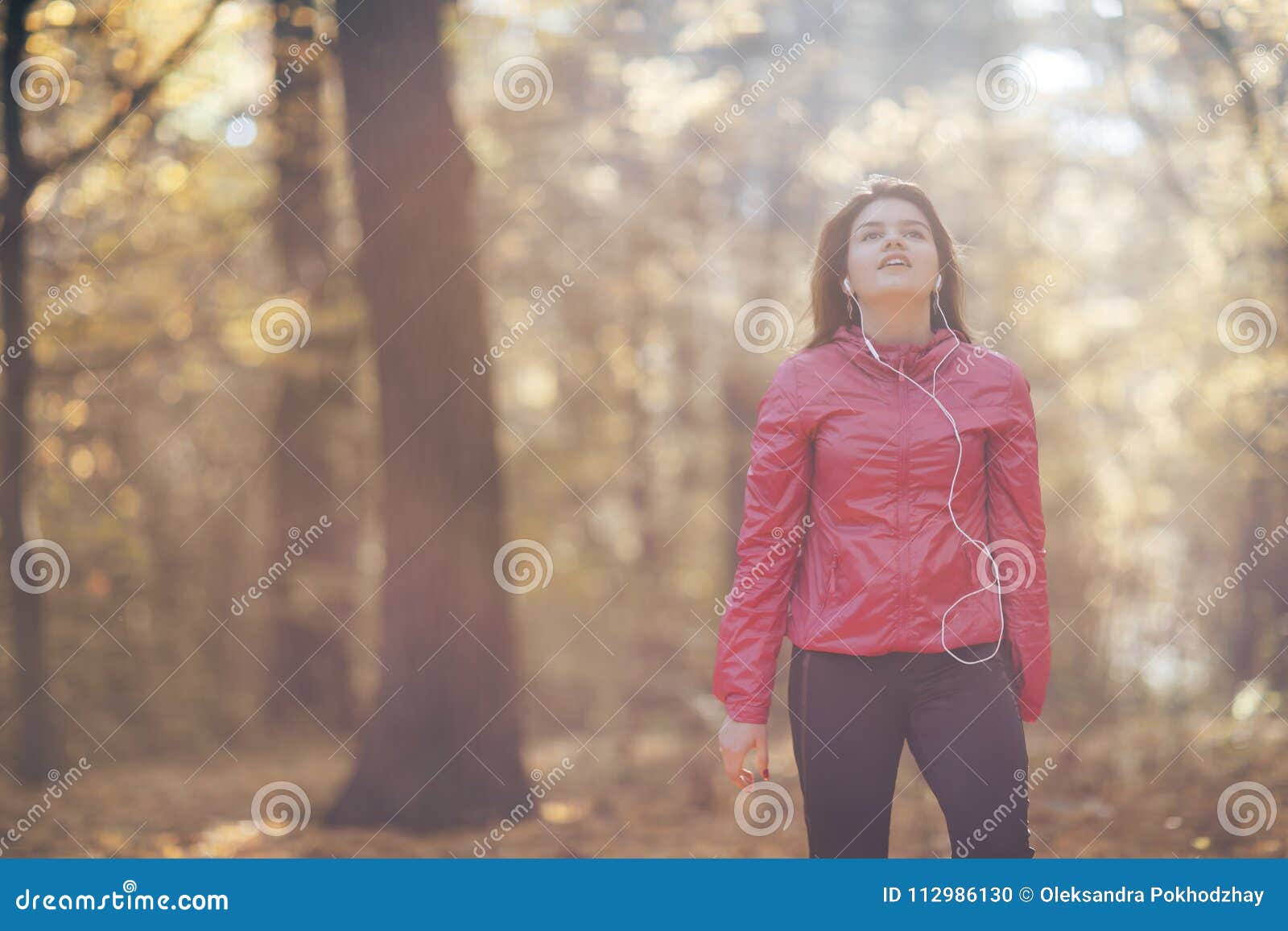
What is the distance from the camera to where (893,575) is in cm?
290

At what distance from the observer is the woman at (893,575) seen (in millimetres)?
2873

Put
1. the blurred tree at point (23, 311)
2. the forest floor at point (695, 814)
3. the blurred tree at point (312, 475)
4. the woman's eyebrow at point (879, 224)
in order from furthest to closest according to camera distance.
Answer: the blurred tree at point (312, 475)
the blurred tree at point (23, 311)
the forest floor at point (695, 814)
the woman's eyebrow at point (879, 224)

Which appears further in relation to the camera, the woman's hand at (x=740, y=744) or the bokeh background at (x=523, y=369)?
the bokeh background at (x=523, y=369)

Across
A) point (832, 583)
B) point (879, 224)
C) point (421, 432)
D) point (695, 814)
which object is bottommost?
point (695, 814)

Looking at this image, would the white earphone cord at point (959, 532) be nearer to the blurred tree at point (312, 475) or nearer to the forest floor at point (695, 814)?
the forest floor at point (695, 814)

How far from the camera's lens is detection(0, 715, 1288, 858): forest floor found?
5168 mm

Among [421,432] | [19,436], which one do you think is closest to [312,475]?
[19,436]

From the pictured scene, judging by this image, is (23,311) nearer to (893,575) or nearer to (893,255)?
(893,255)

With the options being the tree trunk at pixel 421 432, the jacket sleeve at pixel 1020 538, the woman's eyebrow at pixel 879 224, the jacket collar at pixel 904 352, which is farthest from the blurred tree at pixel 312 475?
the jacket sleeve at pixel 1020 538

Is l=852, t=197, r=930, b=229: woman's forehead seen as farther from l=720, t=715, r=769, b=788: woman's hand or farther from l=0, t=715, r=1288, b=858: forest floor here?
l=0, t=715, r=1288, b=858: forest floor

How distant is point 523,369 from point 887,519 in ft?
36.6

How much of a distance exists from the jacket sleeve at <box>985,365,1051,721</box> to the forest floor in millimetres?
2332

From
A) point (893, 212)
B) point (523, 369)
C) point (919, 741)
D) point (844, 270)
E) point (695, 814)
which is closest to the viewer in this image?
point (919, 741)

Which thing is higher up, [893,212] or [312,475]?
[893,212]
